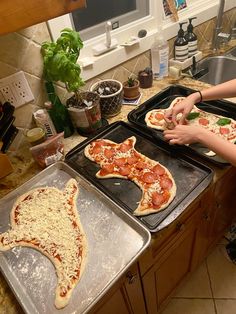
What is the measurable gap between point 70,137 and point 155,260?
65 cm

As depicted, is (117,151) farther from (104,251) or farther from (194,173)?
(104,251)

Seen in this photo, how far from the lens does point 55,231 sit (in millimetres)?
835

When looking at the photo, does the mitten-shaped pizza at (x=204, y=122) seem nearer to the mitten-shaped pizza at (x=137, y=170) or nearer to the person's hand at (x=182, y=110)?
the person's hand at (x=182, y=110)

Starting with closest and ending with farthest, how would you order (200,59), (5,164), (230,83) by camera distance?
(5,164) → (230,83) → (200,59)

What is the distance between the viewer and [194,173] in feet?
3.03

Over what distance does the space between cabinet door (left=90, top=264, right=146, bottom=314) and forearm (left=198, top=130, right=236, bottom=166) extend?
0.47m

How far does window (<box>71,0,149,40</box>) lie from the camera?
1.24 metres

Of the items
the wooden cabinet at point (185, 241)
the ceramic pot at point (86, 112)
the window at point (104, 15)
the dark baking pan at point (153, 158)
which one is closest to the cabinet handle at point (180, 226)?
the wooden cabinet at point (185, 241)

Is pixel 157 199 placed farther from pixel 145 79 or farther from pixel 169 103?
pixel 145 79

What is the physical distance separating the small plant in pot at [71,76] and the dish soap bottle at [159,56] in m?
0.51

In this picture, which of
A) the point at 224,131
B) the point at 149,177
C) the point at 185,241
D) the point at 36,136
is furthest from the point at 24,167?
the point at 224,131

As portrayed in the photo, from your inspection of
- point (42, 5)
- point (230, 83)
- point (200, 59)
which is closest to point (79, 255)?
point (42, 5)

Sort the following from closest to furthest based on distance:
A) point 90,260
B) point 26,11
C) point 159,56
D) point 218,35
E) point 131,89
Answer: point 26,11
point 90,260
point 131,89
point 159,56
point 218,35

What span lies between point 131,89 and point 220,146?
0.60 meters
